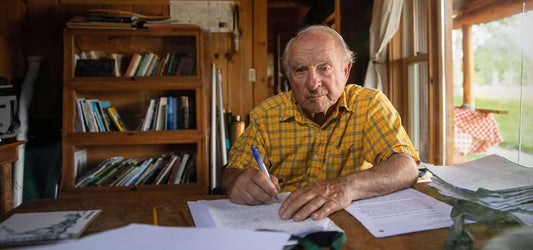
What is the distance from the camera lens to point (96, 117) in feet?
8.80

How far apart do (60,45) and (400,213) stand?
3147mm

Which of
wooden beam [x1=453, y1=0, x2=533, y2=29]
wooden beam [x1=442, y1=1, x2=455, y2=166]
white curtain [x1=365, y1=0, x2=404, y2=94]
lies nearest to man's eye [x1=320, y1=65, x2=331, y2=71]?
wooden beam [x1=453, y1=0, x2=533, y2=29]

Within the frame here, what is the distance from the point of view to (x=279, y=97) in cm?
161

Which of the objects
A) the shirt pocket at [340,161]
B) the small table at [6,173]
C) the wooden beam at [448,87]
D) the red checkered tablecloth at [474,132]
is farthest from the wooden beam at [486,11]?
the small table at [6,173]

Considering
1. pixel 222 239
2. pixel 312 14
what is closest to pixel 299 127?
pixel 222 239

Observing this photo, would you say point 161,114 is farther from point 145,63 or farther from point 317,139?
point 317,139

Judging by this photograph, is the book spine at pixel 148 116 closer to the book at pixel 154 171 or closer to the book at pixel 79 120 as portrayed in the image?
the book at pixel 154 171

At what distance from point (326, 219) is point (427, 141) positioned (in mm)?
1735

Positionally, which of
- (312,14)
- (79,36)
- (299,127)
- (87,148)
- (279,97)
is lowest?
(87,148)

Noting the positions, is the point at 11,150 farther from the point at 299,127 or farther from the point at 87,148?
the point at 299,127

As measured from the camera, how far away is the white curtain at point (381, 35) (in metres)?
2.49

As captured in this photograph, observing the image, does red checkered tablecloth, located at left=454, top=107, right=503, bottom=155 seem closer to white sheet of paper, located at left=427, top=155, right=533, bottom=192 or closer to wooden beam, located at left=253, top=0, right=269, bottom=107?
white sheet of paper, located at left=427, top=155, right=533, bottom=192

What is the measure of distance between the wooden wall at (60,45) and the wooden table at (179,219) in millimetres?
2335

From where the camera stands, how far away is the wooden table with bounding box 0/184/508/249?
2.10ft
